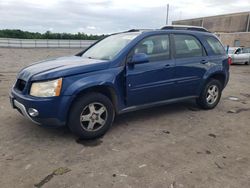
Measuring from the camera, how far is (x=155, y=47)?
4.61 metres

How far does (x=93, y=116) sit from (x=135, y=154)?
2.93ft

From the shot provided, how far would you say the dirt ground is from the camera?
2891 millimetres

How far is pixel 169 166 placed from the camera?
126 inches

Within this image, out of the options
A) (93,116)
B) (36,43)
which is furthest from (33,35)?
(93,116)

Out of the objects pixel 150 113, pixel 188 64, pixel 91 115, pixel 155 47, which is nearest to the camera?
pixel 91 115

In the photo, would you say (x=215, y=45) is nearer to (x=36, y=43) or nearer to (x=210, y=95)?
(x=210, y=95)

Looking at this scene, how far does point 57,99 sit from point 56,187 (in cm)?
128

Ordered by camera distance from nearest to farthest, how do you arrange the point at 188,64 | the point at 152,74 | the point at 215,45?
the point at 152,74
the point at 188,64
the point at 215,45

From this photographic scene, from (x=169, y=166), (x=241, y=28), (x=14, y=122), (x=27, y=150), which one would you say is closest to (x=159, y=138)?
(x=169, y=166)

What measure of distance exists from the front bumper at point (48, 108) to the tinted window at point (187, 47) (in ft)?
7.80

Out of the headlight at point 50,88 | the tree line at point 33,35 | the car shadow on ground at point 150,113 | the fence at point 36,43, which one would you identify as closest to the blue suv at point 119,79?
the headlight at point 50,88

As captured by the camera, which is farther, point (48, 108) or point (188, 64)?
point (188, 64)

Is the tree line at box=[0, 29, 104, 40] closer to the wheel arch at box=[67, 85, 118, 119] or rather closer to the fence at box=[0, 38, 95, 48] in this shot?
the fence at box=[0, 38, 95, 48]

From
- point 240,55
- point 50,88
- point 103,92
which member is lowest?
point 103,92
